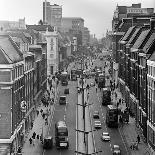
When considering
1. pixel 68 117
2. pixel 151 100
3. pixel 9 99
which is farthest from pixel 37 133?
pixel 151 100

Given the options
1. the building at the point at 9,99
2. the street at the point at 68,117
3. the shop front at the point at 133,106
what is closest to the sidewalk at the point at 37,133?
the street at the point at 68,117

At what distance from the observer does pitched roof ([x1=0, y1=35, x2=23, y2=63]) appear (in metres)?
61.7

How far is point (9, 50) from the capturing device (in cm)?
6744

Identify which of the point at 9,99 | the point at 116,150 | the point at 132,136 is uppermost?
the point at 9,99

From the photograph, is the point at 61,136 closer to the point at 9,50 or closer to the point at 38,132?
the point at 38,132

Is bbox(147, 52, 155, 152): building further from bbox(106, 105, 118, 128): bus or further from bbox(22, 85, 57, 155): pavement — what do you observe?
bbox(22, 85, 57, 155): pavement

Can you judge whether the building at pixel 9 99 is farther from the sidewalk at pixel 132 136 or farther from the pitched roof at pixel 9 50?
the sidewalk at pixel 132 136

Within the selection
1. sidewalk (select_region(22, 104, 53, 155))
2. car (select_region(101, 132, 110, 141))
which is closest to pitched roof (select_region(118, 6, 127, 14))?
sidewalk (select_region(22, 104, 53, 155))

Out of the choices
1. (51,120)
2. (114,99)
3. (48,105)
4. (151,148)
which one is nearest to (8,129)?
(151,148)

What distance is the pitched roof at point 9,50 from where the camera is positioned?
61688 mm

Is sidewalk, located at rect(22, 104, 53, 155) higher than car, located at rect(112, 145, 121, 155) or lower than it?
lower

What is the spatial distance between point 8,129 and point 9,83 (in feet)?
20.6

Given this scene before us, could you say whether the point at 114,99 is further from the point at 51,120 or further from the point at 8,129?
the point at 8,129

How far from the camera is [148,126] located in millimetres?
66938
